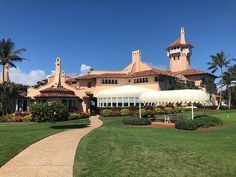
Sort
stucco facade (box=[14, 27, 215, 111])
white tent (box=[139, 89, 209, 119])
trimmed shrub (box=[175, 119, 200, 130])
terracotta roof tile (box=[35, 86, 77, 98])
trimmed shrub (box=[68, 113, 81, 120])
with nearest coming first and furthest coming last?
trimmed shrub (box=[175, 119, 200, 130]) → white tent (box=[139, 89, 209, 119]) → trimmed shrub (box=[68, 113, 81, 120]) → terracotta roof tile (box=[35, 86, 77, 98]) → stucco facade (box=[14, 27, 215, 111])

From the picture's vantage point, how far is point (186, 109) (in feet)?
176

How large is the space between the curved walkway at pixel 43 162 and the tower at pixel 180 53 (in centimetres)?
7366

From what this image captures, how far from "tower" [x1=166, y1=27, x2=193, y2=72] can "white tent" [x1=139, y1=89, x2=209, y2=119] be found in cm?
5530

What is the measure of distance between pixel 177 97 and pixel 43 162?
780 inches

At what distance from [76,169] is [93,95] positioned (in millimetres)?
43548

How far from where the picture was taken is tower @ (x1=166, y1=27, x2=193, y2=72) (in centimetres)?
8562

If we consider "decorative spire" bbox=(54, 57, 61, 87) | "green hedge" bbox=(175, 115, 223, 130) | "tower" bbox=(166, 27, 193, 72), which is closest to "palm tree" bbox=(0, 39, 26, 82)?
"decorative spire" bbox=(54, 57, 61, 87)

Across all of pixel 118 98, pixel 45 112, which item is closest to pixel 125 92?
pixel 118 98

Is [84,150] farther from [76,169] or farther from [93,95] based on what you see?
[93,95]

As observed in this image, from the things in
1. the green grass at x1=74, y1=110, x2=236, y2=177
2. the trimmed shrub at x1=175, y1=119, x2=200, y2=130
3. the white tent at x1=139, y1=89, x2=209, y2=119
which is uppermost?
the white tent at x1=139, y1=89, x2=209, y2=119

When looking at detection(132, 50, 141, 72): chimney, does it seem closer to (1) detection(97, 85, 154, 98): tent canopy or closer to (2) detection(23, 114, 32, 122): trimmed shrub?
(1) detection(97, 85, 154, 98): tent canopy

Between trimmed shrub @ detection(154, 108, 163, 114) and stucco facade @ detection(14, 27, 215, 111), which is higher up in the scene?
stucco facade @ detection(14, 27, 215, 111)

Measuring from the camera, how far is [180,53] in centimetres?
8619

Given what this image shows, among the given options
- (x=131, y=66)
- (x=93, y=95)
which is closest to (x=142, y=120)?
(x=93, y=95)
